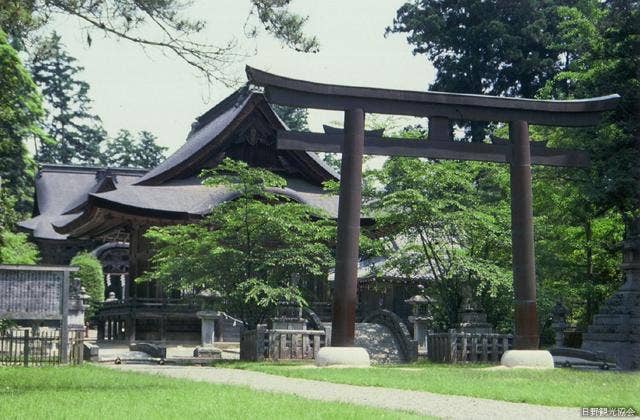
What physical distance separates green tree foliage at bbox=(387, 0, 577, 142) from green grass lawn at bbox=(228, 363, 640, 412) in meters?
31.8

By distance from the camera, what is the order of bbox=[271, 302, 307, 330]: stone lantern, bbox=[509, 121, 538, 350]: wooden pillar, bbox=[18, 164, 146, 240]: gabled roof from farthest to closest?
bbox=[18, 164, 146, 240]: gabled roof → bbox=[271, 302, 307, 330]: stone lantern → bbox=[509, 121, 538, 350]: wooden pillar

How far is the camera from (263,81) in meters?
18.0

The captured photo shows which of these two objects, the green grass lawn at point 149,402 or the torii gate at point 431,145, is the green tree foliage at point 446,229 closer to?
the torii gate at point 431,145

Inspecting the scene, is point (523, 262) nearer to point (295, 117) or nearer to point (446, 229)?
point (446, 229)

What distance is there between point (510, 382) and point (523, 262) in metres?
5.52

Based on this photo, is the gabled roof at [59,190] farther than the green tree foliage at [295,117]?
No

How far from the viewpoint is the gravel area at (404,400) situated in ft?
33.5

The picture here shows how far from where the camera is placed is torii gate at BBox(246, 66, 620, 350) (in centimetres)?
1859

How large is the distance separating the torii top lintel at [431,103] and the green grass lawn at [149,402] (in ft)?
22.5

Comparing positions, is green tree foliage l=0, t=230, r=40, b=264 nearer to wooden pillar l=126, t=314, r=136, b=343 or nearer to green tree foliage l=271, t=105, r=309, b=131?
wooden pillar l=126, t=314, r=136, b=343

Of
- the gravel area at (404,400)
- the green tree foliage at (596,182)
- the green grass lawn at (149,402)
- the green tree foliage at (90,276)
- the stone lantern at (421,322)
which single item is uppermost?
the green tree foliage at (596,182)

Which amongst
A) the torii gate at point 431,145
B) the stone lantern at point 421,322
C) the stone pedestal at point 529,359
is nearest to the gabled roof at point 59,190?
the stone lantern at point 421,322

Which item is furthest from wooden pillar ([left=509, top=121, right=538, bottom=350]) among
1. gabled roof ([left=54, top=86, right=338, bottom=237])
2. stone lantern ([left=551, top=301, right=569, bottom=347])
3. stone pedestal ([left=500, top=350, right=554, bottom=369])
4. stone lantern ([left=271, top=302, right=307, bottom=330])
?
gabled roof ([left=54, top=86, right=338, bottom=237])

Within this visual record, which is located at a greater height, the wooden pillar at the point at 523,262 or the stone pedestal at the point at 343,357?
Result: the wooden pillar at the point at 523,262
